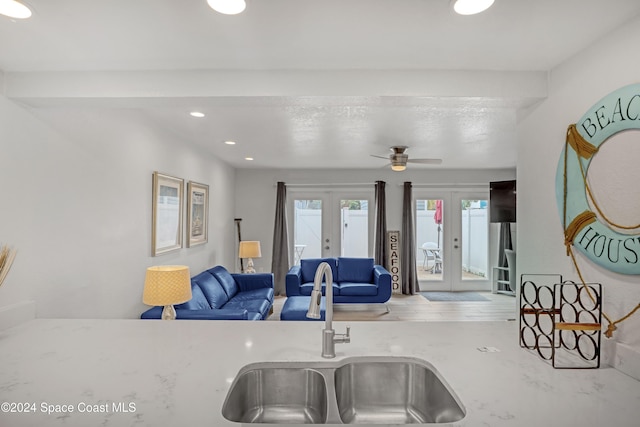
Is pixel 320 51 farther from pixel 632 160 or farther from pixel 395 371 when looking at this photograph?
pixel 395 371

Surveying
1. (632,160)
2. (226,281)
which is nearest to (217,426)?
(632,160)

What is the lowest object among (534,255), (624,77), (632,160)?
(534,255)

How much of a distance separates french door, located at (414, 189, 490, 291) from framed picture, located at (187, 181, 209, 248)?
401 centimetres

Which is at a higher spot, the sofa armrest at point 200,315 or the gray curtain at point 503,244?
the gray curtain at point 503,244

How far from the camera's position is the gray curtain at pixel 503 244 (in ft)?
20.9

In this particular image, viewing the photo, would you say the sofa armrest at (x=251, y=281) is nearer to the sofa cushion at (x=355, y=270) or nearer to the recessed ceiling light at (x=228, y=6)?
the sofa cushion at (x=355, y=270)

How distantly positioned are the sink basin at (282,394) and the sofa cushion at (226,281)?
330 centimetres

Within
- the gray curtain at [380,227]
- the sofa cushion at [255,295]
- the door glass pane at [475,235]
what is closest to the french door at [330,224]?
the gray curtain at [380,227]

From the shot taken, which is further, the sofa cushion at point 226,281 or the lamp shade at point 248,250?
the lamp shade at point 248,250

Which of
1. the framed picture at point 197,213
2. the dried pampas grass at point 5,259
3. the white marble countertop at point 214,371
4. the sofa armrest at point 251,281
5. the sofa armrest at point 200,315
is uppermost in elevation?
the framed picture at point 197,213

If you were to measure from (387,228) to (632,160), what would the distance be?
212 inches

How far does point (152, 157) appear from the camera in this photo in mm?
3238

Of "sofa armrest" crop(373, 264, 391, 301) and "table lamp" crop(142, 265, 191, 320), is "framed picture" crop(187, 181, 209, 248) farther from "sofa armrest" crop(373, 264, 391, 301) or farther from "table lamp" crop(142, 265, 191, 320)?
"sofa armrest" crop(373, 264, 391, 301)

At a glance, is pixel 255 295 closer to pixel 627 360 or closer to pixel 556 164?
Answer: pixel 556 164
